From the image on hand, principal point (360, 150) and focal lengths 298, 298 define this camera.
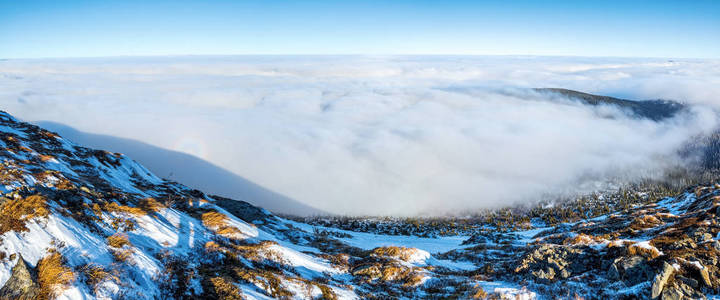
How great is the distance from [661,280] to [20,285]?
3048 cm

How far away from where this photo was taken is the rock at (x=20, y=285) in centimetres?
1071

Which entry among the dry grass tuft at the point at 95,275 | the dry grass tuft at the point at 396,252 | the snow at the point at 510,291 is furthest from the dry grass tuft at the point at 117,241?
the snow at the point at 510,291

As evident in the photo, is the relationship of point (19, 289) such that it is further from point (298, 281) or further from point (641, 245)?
point (641, 245)

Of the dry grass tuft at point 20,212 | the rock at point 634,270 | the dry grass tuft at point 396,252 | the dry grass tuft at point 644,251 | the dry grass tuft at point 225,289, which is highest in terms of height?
the dry grass tuft at point 20,212

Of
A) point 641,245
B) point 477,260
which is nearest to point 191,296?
point 641,245

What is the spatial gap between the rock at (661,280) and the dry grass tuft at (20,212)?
3231cm

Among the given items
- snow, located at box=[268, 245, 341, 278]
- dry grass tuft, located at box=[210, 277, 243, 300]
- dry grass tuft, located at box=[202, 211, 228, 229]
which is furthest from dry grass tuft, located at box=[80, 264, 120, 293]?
dry grass tuft, located at box=[202, 211, 228, 229]

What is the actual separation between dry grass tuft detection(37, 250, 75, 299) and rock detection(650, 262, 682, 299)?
1129 inches

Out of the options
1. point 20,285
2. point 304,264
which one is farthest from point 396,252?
point 20,285

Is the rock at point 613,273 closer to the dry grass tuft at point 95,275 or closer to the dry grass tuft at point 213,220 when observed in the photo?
the dry grass tuft at point 95,275

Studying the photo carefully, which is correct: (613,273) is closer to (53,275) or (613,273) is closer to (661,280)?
(661,280)

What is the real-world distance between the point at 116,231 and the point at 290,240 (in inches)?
967

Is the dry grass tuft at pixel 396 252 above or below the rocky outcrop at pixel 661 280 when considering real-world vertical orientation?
below

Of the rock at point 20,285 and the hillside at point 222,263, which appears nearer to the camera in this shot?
the rock at point 20,285
